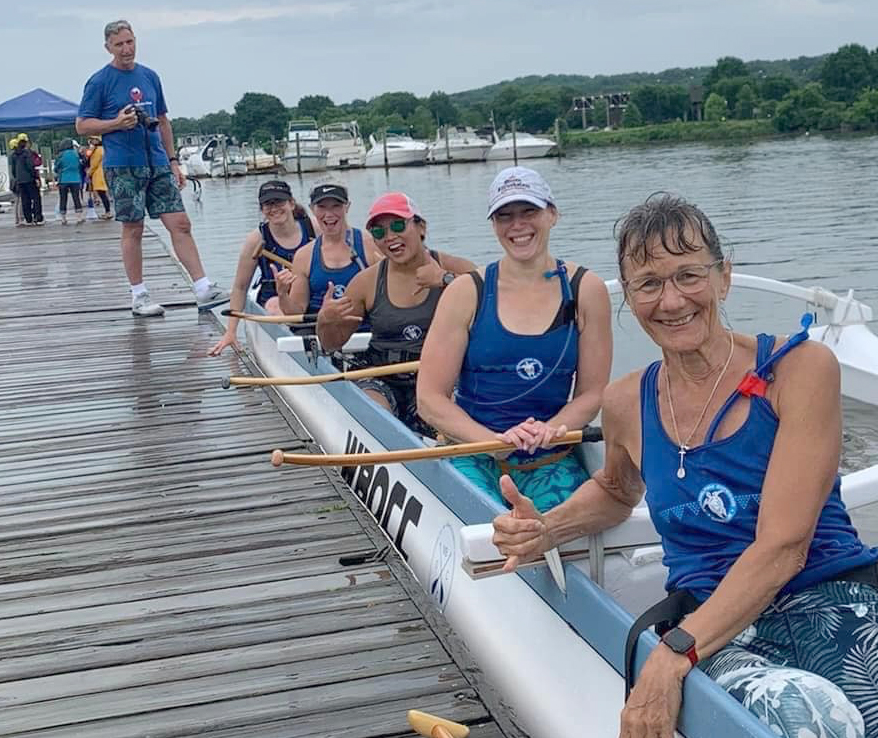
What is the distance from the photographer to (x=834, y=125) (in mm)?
68438

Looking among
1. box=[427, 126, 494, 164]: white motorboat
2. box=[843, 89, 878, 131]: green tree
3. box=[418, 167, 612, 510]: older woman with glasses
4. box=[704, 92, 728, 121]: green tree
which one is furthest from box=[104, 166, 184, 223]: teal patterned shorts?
box=[704, 92, 728, 121]: green tree

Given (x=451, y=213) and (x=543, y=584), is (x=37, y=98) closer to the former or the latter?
(x=451, y=213)

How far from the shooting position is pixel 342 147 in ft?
255

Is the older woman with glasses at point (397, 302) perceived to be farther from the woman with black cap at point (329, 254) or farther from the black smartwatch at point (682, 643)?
the black smartwatch at point (682, 643)

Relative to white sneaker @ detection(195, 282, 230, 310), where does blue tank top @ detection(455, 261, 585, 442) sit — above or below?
above

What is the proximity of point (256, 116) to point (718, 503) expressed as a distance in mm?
114027

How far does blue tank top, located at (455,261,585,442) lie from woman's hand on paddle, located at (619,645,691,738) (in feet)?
6.01

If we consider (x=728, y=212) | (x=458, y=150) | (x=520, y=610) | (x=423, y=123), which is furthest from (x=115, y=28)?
(x=423, y=123)

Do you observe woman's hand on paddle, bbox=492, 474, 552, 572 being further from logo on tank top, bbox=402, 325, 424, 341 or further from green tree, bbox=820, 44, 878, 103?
green tree, bbox=820, 44, 878, 103

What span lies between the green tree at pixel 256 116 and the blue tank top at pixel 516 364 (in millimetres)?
108775

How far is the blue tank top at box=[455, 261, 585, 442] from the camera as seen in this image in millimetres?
4020

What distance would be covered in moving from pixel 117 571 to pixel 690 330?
268 cm

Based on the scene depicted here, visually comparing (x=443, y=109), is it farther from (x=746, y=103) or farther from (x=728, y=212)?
(x=728, y=212)

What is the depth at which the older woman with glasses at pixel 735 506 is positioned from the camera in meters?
2.25
